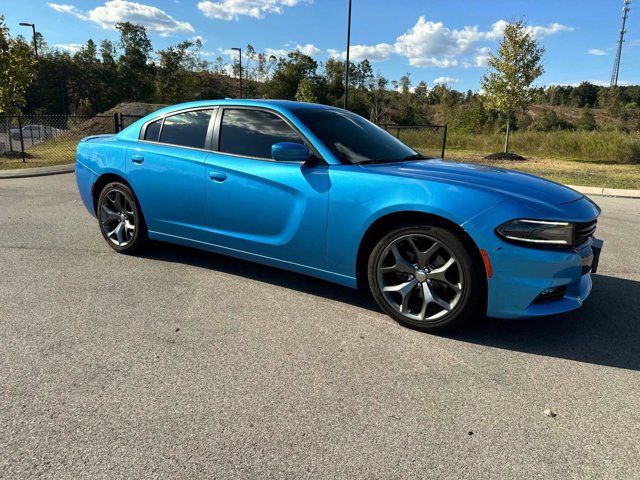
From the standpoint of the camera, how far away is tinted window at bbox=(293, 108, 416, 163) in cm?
381

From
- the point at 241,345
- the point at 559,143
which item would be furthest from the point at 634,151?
the point at 241,345

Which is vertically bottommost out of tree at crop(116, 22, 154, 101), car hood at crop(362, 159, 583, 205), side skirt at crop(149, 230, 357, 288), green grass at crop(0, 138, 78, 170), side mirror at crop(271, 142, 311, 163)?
green grass at crop(0, 138, 78, 170)

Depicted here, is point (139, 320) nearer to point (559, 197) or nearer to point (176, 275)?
point (176, 275)

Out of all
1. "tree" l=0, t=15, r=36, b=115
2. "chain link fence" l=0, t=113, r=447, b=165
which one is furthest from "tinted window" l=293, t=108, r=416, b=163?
"tree" l=0, t=15, r=36, b=115

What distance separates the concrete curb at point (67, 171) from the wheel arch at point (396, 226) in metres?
9.75

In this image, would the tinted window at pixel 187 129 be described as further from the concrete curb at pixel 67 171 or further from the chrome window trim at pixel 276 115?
the concrete curb at pixel 67 171

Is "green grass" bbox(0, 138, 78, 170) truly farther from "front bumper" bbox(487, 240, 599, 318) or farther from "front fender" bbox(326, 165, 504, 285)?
"front bumper" bbox(487, 240, 599, 318)

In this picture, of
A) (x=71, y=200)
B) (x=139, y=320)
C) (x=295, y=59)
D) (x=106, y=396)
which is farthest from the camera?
(x=295, y=59)

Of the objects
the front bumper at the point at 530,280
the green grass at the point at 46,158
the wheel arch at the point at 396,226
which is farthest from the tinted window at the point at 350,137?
the green grass at the point at 46,158

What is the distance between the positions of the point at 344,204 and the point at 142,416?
74.8 inches

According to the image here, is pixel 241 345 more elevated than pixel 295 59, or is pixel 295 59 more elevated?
pixel 295 59

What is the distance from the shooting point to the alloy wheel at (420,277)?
3199mm

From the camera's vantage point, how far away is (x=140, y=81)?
63.1 m

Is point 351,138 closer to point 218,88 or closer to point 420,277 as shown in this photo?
point 420,277
